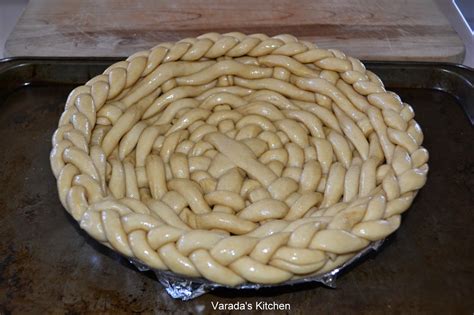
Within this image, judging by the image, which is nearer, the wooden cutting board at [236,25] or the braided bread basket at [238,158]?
the braided bread basket at [238,158]

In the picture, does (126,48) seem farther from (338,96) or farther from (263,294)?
(263,294)

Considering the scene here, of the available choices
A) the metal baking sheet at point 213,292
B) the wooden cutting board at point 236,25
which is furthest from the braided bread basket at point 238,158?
the wooden cutting board at point 236,25

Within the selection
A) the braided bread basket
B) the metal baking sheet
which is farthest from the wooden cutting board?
the braided bread basket

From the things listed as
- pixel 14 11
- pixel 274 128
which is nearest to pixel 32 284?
pixel 274 128

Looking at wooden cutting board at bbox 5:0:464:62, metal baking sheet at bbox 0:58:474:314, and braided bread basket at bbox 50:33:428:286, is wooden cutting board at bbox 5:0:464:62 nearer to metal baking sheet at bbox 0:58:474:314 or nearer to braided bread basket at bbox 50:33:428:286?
metal baking sheet at bbox 0:58:474:314

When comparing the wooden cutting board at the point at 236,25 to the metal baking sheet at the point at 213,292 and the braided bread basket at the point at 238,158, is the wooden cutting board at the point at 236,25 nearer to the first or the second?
the metal baking sheet at the point at 213,292
